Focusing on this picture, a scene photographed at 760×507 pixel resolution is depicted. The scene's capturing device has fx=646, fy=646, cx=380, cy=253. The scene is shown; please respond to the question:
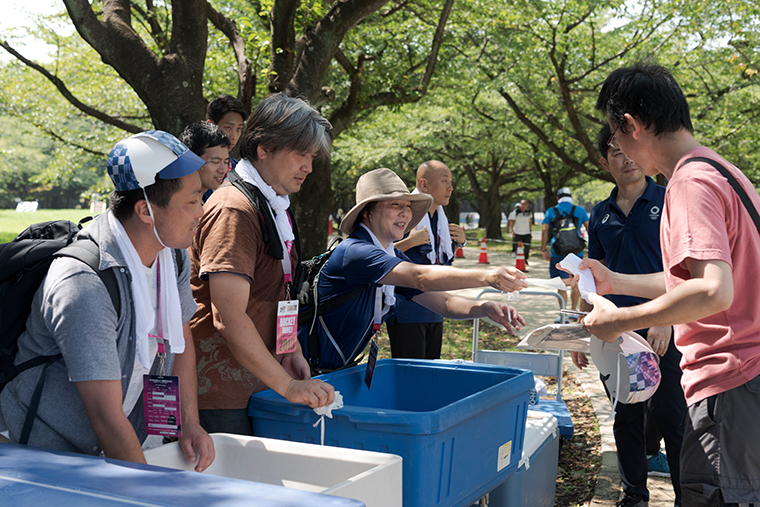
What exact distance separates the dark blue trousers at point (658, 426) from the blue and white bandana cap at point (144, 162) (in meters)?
2.82

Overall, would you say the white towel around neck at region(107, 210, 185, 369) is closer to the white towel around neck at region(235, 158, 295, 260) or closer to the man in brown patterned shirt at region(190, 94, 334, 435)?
the man in brown patterned shirt at region(190, 94, 334, 435)

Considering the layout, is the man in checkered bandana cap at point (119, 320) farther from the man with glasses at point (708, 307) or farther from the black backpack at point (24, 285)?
the man with glasses at point (708, 307)

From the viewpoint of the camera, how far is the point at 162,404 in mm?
1898

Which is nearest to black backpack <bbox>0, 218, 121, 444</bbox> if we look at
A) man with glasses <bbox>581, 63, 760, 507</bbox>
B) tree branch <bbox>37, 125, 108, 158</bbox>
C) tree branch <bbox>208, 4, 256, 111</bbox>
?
man with glasses <bbox>581, 63, 760, 507</bbox>

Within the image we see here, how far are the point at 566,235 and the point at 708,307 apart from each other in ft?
24.8

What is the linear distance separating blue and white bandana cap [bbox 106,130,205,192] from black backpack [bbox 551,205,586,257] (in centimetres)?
780

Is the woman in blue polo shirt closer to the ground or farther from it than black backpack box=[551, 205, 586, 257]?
closer to the ground

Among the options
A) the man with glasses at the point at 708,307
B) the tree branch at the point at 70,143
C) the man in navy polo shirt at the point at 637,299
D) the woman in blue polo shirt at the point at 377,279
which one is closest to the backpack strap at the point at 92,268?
the woman in blue polo shirt at the point at 377,279

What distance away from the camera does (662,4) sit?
13.4 metres

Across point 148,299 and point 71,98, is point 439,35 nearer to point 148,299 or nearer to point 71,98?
point 71,98

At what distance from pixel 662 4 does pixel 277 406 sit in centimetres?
1396

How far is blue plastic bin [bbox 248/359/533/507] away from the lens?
1.91m

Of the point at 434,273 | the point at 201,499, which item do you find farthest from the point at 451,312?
the point at 201,499

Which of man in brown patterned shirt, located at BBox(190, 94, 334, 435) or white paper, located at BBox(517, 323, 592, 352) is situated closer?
man in brown patterned shirt, located at BBox(190, 94, 334, 435)
